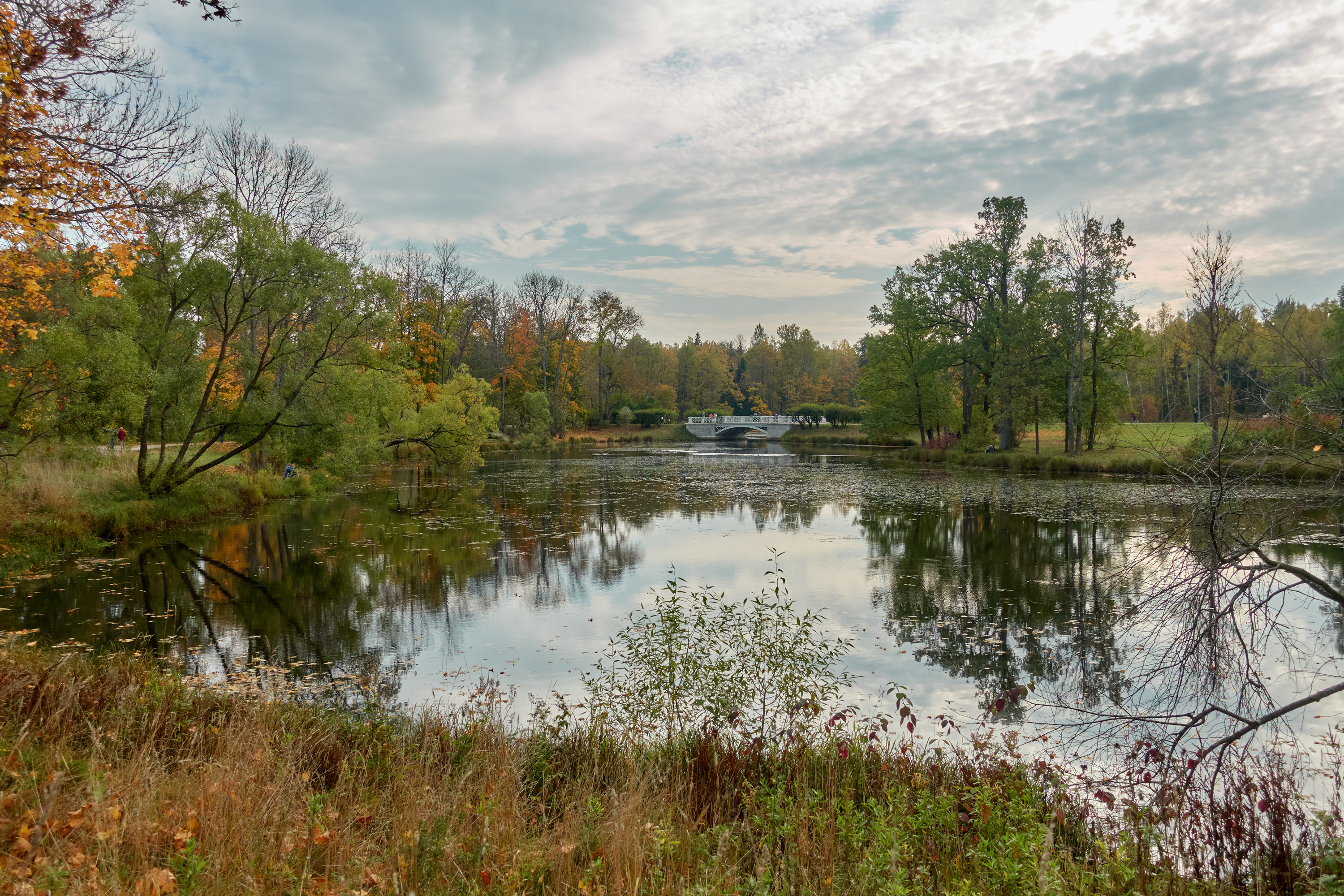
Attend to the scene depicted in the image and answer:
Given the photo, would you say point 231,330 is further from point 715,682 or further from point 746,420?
point 746,420

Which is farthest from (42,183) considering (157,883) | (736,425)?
(736,425)

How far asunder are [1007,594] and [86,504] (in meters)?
17.6

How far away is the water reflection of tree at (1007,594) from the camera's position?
7609 mm

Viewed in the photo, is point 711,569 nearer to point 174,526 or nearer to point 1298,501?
point 1298,501

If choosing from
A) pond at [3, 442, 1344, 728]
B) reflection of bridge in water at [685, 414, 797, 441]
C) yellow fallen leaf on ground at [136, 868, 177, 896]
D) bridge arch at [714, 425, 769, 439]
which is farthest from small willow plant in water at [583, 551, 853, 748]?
bridge arch at [714, 425, 769, 439]

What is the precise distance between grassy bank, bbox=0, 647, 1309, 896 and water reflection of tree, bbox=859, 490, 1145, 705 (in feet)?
6.58

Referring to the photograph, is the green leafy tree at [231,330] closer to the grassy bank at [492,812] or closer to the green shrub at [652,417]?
the grassy bank at [492,812]

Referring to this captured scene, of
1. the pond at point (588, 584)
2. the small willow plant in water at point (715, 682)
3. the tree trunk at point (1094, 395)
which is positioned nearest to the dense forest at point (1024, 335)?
the tree trunk at point (1094, 395)

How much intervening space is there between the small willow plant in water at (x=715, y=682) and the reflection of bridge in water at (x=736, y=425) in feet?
193

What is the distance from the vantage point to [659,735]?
5.66m

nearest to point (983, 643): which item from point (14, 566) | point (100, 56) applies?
point (100, 56)

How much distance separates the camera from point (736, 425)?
219 ft

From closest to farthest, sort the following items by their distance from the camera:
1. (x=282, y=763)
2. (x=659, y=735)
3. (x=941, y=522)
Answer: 1. (x=282, y=763)
2. (x=659, y=735)
3. (x=941, y=522)

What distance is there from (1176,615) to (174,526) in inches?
733
